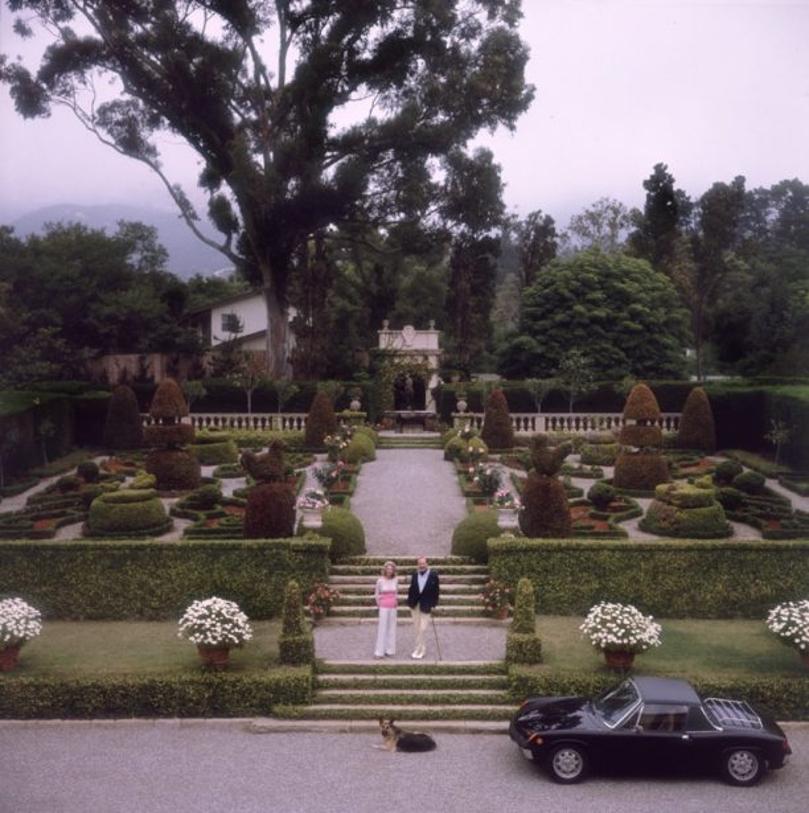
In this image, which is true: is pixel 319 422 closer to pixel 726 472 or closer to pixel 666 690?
pixel 726 472

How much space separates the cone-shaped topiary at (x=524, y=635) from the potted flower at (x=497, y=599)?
2.61 m

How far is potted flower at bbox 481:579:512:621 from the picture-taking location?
20547mm

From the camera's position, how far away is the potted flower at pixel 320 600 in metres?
20.2

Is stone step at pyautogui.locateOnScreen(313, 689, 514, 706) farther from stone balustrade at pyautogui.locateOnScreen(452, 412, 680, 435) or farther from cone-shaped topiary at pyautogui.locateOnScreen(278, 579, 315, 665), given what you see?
stone balustrade at pyautogui.locateOnScreen(452, 412, 680, 435)

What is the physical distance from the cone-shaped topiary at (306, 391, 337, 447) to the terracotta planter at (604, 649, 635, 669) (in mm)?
22226

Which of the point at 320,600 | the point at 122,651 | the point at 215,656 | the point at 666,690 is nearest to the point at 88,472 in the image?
the point at 320,600

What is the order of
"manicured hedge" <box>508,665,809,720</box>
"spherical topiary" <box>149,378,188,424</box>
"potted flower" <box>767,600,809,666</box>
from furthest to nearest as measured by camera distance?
"spherical topiary" <box>149,378,188,424</box>, "potted flower" <box>767,600,809,666</box>, "manicured hedge" <box>508,665,809,720</box>

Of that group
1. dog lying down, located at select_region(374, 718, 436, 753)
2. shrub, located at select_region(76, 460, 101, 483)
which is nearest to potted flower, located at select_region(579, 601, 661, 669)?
dog lying down, located at select_region(374, 718, 436, 753)

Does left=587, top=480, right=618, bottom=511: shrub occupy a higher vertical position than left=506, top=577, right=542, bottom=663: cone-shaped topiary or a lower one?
higher

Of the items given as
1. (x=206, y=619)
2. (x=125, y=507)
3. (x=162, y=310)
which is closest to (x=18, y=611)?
(x=206, y=619)

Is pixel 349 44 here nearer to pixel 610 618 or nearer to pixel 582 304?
pixel 582 304

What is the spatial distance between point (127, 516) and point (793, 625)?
1595 centimetres

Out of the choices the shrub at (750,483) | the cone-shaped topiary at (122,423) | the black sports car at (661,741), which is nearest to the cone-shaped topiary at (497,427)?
the shrub at (750,483)

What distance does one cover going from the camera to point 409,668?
17.5 m
